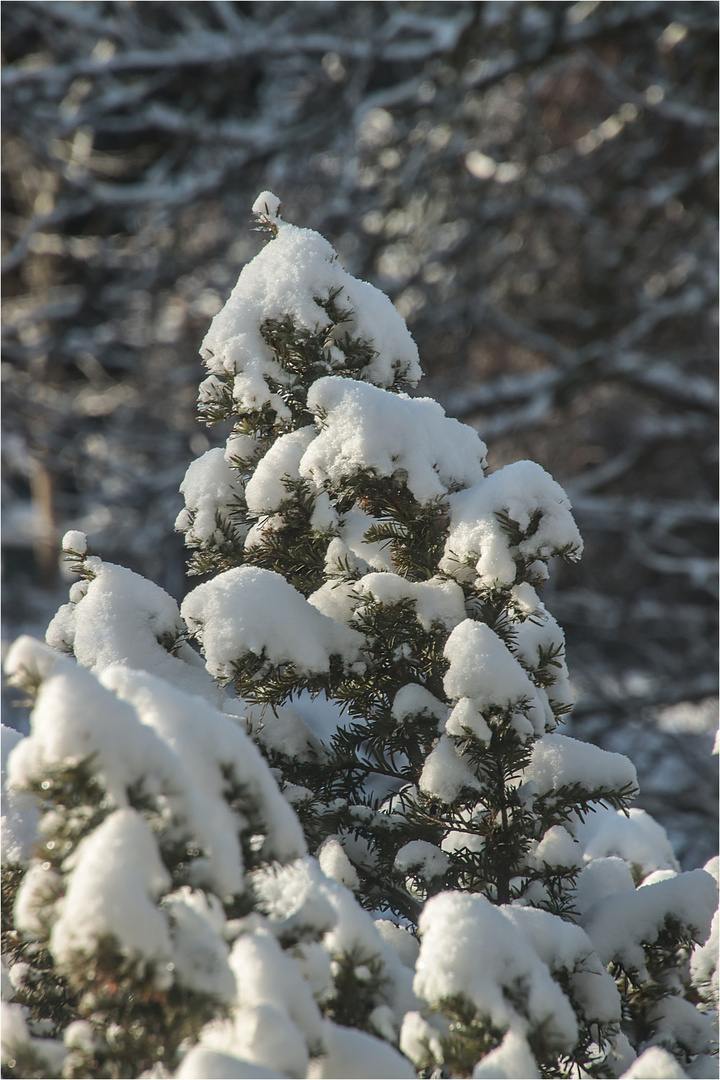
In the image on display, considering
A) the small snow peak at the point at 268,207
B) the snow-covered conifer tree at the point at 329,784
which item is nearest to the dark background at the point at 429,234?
the snow-covered conifer tree at the point at 329,784

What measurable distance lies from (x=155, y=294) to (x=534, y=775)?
289 inches

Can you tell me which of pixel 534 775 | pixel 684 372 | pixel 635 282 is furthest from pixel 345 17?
pixel 534 775

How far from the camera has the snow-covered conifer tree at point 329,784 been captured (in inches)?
28.6

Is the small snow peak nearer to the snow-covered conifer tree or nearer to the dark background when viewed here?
the snow-covered conifer tree

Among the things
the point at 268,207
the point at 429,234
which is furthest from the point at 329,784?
the point at 429,234

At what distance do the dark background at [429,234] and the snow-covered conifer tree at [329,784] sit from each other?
5038mm

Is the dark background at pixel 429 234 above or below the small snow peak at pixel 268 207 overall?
above

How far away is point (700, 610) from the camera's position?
25.1ft

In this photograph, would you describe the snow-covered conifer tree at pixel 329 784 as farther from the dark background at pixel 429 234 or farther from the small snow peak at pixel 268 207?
the dark background at pixel 429 234

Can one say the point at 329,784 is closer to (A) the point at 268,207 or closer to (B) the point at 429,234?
(A) the point at 268,207

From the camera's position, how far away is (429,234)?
282 inches

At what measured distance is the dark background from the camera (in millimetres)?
6820

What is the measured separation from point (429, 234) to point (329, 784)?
6.64 m

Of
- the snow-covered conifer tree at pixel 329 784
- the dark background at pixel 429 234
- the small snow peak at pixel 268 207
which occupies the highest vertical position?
the dark background at pixel 429 234
